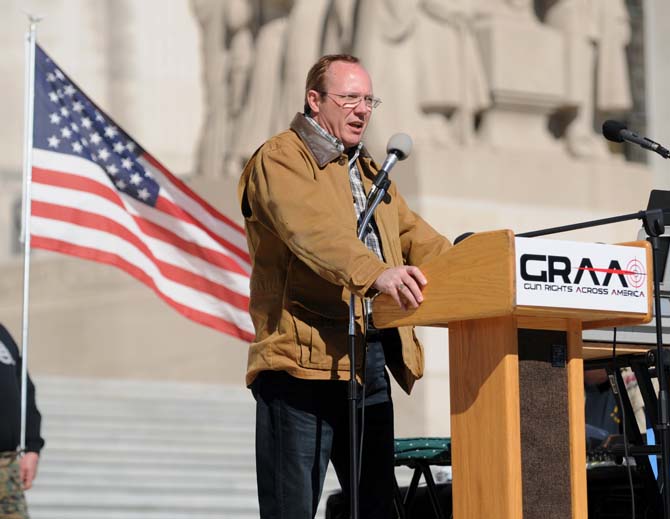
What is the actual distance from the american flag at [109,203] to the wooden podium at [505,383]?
3.65 metres

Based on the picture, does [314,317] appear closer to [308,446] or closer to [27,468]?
[308,446]

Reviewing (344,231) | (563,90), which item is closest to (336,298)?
(344,231)

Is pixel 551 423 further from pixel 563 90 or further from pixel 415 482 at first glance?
pixel 563 90

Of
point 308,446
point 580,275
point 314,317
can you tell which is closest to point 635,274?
point 580,275

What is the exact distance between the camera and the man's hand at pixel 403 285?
3.57 metres

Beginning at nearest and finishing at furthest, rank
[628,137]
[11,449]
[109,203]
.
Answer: [628,137]
[11,449]
[109,203]

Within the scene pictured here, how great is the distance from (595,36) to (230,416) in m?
5.19

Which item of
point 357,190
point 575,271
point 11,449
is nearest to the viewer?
point 575,271

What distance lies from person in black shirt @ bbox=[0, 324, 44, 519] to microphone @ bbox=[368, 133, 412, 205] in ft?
7.47

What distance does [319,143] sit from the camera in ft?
13.1

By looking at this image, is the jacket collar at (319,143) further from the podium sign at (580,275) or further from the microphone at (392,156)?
the podium sign at (580,275)

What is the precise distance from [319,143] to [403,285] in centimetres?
60

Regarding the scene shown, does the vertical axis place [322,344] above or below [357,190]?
below

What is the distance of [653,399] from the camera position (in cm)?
502
